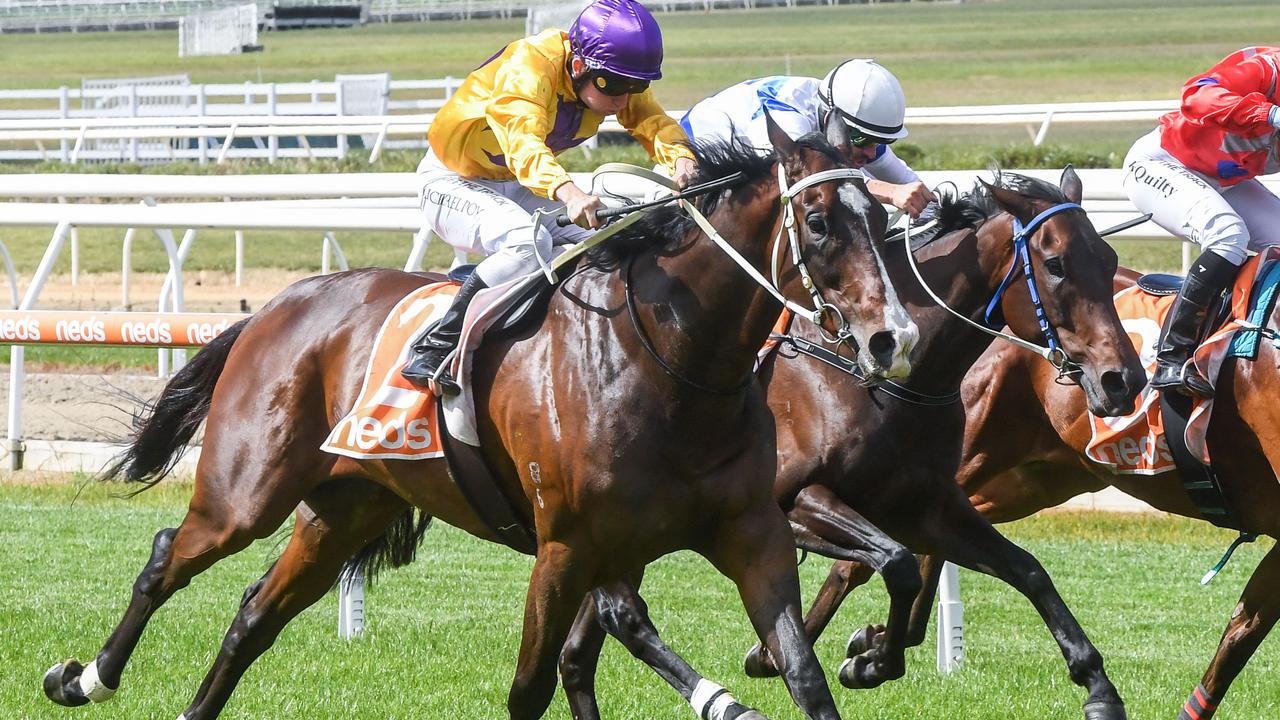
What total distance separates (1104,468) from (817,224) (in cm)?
213

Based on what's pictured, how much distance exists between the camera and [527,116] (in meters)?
3.98

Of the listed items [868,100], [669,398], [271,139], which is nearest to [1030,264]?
[868,100]

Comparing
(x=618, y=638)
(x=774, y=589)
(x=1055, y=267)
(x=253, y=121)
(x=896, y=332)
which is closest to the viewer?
(x=896, y=332)

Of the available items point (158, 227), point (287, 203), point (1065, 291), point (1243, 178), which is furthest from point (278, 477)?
point (287, 203)

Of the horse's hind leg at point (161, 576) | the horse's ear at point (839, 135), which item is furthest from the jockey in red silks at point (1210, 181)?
the horse's hind leg at point (161, 576)

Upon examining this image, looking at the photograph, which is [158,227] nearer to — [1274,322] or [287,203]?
[287,203]

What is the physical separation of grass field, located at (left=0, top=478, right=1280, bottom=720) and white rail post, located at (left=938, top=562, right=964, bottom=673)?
6 centimetres

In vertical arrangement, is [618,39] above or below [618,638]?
above

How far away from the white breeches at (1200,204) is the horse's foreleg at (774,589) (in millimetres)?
1768

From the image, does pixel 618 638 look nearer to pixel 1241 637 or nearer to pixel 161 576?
pixel 161 576

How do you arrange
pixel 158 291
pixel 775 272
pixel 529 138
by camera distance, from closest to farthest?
pixel 775 272 < pixel 529 138 < pixel 158 291

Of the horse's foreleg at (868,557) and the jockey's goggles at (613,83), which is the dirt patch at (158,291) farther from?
the jockey's goggles at (613,83)

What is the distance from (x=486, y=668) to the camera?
5324 millimetres

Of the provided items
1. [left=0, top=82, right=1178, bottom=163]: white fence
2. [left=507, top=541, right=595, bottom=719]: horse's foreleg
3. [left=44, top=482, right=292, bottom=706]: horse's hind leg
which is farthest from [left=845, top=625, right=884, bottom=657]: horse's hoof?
[left=0, top=82, right=1178, bottom=163]: white fence
